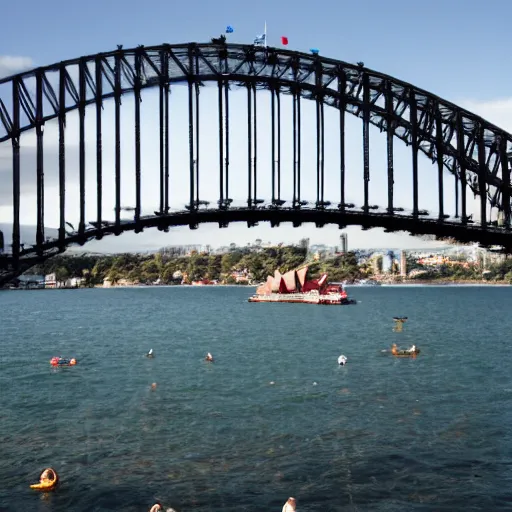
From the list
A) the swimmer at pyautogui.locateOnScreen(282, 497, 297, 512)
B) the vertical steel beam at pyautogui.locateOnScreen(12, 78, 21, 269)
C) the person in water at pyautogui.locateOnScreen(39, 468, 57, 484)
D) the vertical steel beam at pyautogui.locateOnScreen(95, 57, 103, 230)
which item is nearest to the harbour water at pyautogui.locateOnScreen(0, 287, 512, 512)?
the person in water at pyautogui.locateOnScreen(39, 468, 57, 484)

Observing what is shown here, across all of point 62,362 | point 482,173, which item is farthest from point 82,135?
point 62,362

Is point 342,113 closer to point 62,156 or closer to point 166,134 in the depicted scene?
point 166,134

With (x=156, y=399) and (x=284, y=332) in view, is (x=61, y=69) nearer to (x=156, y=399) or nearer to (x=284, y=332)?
(x=156, y=399)

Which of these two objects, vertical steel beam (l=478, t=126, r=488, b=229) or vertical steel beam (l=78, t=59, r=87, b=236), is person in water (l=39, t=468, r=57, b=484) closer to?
vertical steel beam (l=78, t=59, r=87, b=236)

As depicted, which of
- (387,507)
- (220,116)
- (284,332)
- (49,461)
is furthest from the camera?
(284,332)

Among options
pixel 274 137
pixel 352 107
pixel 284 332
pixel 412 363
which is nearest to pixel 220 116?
pixel 274 137

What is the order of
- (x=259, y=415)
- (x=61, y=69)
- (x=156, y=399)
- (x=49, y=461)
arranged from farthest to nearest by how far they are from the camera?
(x=156, y=399), (x=259, y=415), (x=49, y=461), (x=61, y=69)
